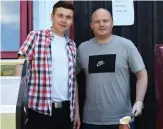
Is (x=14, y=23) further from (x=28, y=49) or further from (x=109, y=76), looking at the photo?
(x=109, y=76)

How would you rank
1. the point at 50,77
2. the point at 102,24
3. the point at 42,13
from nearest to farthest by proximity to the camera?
the point at 50,77 < the point at 102,24 < the point at 42,13

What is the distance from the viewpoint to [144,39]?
12.3ft

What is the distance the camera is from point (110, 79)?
311cm

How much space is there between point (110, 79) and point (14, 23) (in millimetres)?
1220

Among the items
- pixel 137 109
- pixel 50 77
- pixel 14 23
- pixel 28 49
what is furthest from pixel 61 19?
pixel 137 109

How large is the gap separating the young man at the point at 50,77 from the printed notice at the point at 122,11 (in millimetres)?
811

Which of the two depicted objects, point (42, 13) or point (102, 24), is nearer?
point (102, 24)

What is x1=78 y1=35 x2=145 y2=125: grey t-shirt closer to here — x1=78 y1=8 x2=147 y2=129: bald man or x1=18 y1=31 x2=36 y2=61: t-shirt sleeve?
x1=78 y1=8 x2=147 y2=129: bald man

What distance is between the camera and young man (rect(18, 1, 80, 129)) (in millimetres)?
2900

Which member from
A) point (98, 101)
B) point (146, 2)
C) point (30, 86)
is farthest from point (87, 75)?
point (146, 2)

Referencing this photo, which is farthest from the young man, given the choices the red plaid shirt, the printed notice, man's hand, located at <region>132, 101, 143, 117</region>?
the printed notice

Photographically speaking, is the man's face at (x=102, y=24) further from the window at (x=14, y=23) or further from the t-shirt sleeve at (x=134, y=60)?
the window at (x=14, y=23)

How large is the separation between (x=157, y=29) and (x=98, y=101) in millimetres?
1119

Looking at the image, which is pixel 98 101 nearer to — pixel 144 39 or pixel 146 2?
pixel 144 39
